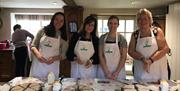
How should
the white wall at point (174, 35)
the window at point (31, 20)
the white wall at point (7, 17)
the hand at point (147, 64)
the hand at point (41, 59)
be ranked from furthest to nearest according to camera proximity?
the window at point (31, 20)
the white wall at point (7, 17)
the white wall at point (174, 35)
the hand at point (41, 59)
the hand at point (147, 64)

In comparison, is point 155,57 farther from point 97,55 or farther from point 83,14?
point 83,14

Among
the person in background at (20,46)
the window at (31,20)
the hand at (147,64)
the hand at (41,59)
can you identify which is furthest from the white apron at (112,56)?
the window at (31,20)

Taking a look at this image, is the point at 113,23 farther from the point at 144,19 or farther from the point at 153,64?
the point at 153,64

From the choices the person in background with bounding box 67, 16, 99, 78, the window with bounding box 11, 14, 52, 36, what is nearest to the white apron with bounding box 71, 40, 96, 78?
the person in background with bounding box 67, 16, 99, 78

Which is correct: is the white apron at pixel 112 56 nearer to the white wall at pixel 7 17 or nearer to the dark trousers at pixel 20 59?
the dark trousers at pixel 20 59

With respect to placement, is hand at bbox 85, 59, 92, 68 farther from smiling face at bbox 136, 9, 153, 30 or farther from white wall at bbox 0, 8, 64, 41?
white wall at bbox 0, 8, 64, 41

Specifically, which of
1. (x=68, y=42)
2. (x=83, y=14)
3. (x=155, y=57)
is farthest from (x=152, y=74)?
(x=83, y=14)

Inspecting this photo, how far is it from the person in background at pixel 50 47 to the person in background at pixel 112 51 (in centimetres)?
→ 36

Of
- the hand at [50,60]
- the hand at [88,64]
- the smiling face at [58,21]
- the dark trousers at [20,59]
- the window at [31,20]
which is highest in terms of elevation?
the window at [31,20]

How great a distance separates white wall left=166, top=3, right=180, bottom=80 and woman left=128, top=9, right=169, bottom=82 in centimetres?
261

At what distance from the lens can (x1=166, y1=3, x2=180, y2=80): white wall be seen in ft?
15.5

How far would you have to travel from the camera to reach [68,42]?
96.2 inches

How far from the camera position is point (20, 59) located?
5.20 metres

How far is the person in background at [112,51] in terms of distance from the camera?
91.3 inches
